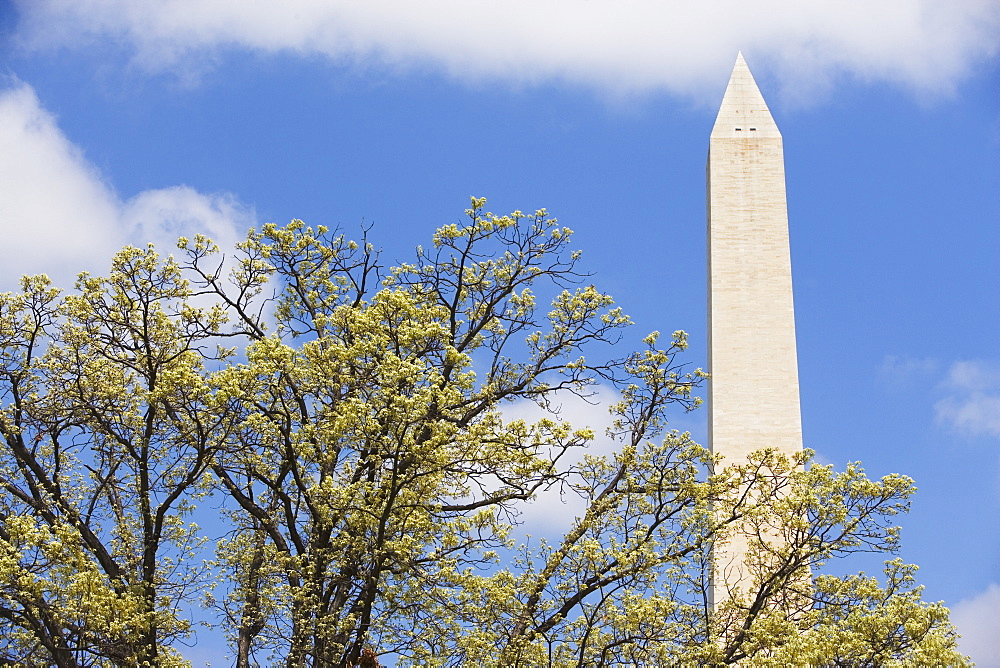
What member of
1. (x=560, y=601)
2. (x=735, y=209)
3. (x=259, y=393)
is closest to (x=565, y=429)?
(x=560, y=601)

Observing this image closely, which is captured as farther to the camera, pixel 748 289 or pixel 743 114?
pixel 743 114

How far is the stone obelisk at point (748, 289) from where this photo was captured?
27.6 metres

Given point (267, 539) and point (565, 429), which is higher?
point (565, 429)

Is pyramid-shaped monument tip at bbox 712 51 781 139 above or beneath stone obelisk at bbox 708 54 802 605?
above

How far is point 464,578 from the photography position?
16.4m

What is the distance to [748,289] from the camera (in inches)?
1146

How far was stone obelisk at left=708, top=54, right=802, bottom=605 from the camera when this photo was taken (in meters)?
27.6

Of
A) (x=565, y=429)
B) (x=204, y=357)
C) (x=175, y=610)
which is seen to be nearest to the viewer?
(x=175, y=610)

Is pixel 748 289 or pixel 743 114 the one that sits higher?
pixel 743 114

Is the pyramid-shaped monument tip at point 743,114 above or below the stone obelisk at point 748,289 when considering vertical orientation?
above

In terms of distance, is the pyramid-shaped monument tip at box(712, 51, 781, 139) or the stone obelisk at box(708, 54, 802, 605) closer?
the stone obelisk at box(708, 54, 802, 605)

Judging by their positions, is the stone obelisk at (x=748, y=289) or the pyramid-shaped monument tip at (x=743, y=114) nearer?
the stone obelisk at (x=748, y=289)

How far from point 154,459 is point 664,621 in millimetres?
8193

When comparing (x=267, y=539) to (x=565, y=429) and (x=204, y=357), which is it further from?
(x=565, y=429)
